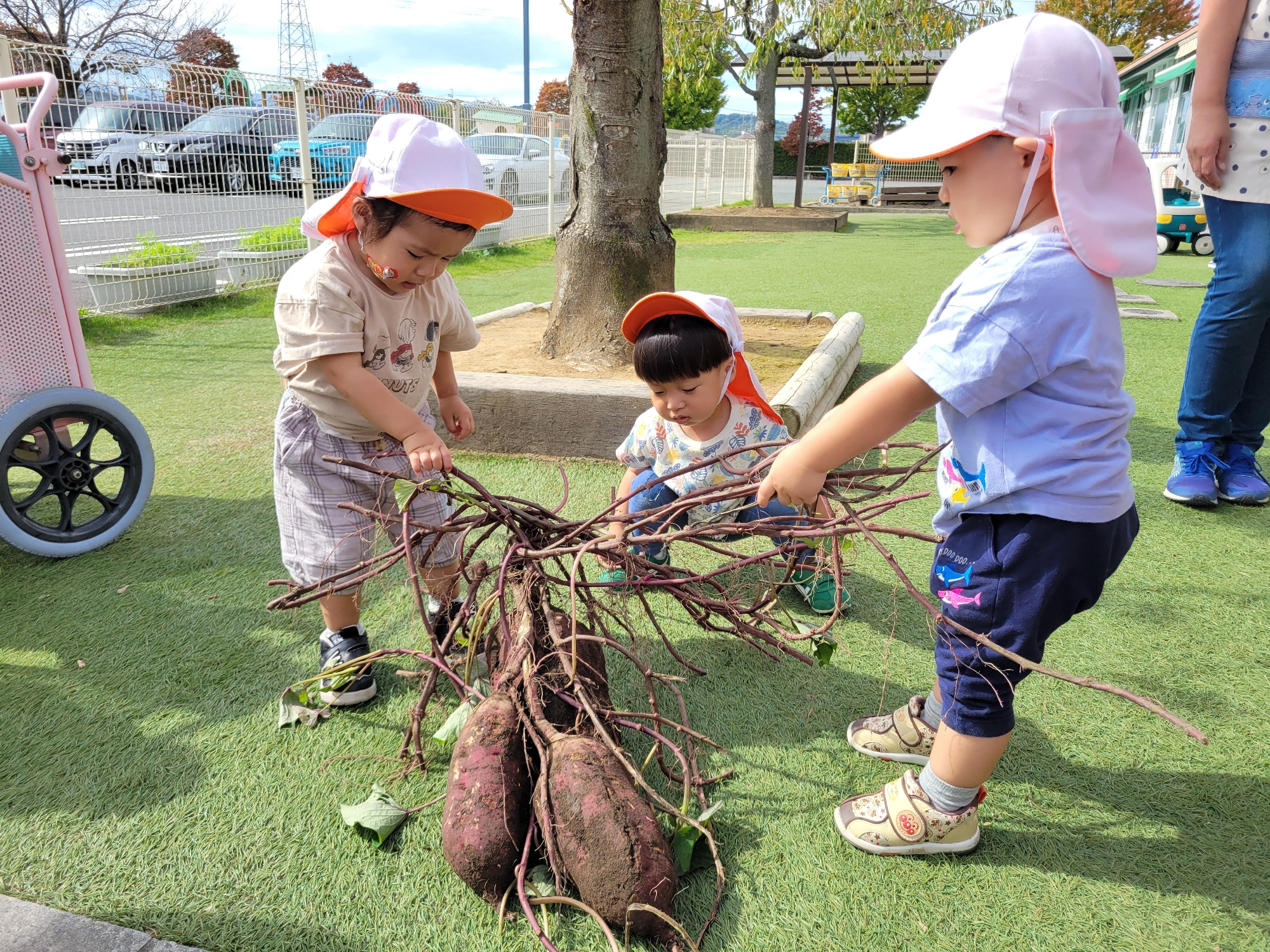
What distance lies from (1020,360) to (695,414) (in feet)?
3.97

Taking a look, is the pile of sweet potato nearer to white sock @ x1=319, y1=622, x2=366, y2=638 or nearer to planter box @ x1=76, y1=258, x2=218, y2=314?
white sock @ x1=319, y1=622, x2=366, y2=638

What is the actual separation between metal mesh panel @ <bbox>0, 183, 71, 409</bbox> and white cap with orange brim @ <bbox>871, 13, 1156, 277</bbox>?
2.93m

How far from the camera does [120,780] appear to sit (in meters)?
1.99

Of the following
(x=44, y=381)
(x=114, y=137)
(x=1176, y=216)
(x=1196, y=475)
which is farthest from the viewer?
(x=1176, y=216)

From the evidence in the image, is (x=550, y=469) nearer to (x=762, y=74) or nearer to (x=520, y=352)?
(x=520, y=352)

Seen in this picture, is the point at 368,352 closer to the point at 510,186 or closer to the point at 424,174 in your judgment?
the point at 424,174

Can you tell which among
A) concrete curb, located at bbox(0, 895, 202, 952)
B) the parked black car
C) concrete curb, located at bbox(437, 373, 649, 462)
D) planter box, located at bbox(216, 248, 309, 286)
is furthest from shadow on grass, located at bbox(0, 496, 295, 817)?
planter box, located at bbox(216, 248, 309, 286)

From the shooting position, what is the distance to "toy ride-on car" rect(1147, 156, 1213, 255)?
1259 cm

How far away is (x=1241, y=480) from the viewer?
3527mm

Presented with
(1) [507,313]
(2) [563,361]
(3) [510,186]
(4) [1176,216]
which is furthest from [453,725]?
(4) [1176,216]

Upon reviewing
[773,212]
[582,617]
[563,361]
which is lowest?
[582,617]

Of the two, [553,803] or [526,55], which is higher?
[526,55]

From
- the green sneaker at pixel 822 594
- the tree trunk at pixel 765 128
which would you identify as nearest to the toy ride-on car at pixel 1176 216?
the tree trunk at pixel 765 128

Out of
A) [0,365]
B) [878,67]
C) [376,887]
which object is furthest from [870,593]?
[878,67]
